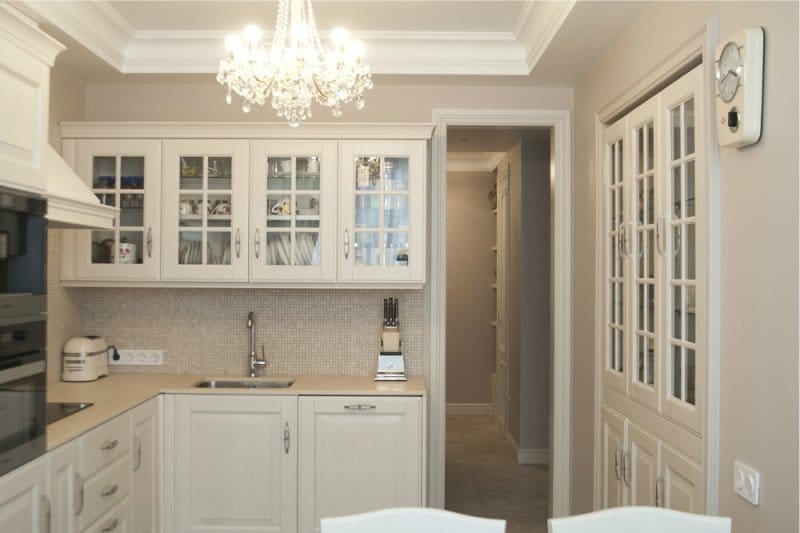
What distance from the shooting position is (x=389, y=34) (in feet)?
11.6

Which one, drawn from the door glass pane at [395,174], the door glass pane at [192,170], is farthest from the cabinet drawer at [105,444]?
the door glass pane at [395,174]

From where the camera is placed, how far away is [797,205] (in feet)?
5.52

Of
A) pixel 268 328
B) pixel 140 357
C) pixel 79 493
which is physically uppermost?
pixel 268 328

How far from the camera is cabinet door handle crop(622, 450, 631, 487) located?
2887 millimetres

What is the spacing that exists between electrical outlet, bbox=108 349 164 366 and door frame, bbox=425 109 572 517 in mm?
1531

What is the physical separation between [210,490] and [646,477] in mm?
2062

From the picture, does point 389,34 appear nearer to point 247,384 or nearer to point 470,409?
point 247,384

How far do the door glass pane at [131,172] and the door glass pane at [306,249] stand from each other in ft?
2.90

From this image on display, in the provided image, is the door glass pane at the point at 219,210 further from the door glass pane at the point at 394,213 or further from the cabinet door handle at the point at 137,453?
the cabinet door handle at the point at 137,453

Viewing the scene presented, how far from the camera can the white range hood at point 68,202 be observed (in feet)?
8.40

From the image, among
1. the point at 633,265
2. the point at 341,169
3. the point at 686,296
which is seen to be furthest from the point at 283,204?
the point at 686,296

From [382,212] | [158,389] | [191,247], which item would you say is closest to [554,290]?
[382,212]

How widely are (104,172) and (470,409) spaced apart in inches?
188

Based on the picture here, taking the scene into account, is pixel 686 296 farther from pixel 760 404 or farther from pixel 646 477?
pixel 646 477
